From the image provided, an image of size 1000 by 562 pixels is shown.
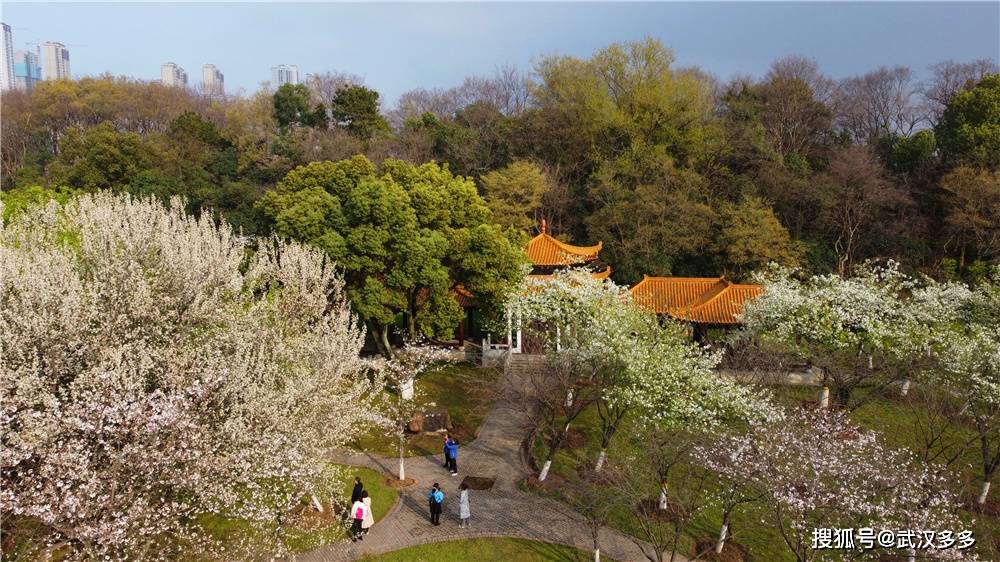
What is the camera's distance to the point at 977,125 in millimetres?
32719

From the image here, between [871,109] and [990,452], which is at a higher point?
[871,109]

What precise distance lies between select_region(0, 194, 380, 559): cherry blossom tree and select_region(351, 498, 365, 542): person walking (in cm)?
84

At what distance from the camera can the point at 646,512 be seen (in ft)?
Answer: 41.7

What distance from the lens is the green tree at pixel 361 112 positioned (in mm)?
43031

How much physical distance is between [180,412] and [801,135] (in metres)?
41.4

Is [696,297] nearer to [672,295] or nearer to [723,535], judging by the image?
[672,295]

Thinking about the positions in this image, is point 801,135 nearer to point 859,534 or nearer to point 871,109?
point 871,109

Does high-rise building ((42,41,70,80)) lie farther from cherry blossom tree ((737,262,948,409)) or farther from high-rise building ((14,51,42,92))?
cherry blossom tree ((737,262,948,409))

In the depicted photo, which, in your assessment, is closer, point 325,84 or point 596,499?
point 596,499

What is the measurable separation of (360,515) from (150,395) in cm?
586


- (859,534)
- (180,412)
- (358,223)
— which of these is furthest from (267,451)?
(358,223)

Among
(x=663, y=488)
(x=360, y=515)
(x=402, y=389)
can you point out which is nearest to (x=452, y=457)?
(x=360, y=515)

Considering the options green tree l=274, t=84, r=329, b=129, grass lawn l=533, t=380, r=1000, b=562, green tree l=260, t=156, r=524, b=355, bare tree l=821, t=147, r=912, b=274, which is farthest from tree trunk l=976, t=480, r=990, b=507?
green tree l=274, t=84, r=329, b=129

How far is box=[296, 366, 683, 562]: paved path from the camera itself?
13133mm
